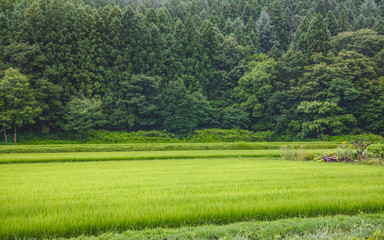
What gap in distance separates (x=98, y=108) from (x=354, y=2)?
82.2 meters

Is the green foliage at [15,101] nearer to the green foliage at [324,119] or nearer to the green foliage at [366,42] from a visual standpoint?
the green foliage at [324,119]

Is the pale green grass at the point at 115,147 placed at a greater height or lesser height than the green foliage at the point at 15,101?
A: lesser

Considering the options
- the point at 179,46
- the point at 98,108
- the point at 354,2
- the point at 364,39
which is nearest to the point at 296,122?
the point at 364,39

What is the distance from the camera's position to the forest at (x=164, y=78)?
104ft

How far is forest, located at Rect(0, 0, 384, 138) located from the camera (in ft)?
104

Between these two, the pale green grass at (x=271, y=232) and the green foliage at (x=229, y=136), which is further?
the green foliage at (x=229, y=136)

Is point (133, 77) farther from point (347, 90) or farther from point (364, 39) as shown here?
point (364, 39)

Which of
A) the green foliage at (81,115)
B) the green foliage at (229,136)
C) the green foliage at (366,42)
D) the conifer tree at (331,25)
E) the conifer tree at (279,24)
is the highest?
the conifer tree at (279,24)

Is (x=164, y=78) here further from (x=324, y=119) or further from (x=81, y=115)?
(x=324, y=119)

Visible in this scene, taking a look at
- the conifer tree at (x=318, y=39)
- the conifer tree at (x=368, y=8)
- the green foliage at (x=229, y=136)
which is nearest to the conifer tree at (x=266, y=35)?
the conifer tree at (x=318, y=39)

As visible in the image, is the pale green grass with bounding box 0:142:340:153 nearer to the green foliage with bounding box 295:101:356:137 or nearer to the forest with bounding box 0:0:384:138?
the green foliage with bounding box 295:101:356:137

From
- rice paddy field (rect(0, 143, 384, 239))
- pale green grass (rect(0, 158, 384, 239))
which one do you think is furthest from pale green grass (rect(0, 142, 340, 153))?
pale green grass (rect(0, 158, 384, 239))

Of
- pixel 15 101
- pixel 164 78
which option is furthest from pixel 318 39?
pixel 15 101

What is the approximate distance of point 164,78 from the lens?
39781 mm
